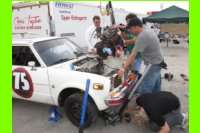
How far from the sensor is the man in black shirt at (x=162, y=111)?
133 inches

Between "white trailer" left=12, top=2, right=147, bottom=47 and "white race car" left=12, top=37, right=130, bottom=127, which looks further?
"white trailer" left=12, top=2, right=147, bottom=47

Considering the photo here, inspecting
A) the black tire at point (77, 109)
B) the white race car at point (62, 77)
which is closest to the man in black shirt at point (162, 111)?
the white race car at point (62, 77)

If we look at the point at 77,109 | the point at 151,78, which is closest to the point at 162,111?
the point at 151,78

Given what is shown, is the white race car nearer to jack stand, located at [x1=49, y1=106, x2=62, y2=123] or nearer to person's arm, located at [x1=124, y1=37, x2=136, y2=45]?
jack stand, located at [x1=49, y1=106, x2=62, y2=123]

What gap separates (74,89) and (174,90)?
3.04m

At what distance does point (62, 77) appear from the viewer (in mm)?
3949

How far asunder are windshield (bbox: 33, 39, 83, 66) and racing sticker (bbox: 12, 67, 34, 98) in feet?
1.70

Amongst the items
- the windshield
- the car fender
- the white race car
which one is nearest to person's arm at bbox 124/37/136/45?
the white race car

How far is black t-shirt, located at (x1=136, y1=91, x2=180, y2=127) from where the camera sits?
3.37 metres

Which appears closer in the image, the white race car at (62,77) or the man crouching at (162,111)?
the man crouching at (162,111)

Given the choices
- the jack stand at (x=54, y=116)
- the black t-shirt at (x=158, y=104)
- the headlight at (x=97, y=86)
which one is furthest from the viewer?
the jack stand at (x=54, y=116)

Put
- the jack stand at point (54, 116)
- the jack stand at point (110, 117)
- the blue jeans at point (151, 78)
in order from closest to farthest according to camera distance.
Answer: the jack stand at point (110, 117), the blue jeans at point (151, 78), the jack stand at point (54, 116)

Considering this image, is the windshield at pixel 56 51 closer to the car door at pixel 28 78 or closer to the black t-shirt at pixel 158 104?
the car door at pixel 28 78

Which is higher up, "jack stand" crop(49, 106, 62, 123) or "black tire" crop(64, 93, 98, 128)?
"black tire" crop(64, 93, 98, 128)
